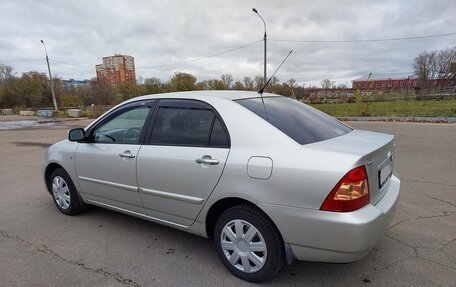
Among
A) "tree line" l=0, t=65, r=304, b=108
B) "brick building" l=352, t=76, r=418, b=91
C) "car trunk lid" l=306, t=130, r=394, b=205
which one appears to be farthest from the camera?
"tree line" l=0, t=65, r=304, b=108

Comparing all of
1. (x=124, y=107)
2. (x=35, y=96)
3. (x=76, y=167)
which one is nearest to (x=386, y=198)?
(x=124, y=107)

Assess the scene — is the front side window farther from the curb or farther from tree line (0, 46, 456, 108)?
tree line (0, 46, 456, 108)

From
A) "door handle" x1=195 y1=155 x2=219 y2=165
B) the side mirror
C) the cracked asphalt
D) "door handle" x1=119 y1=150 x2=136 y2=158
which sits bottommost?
the cracked asphalt

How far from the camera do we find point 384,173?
2719mm

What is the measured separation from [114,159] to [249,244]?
176 cm

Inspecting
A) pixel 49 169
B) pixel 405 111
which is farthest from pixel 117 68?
pixel 49 169

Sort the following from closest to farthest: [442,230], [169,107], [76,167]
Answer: [169,107]
[442,230]
[76,167]

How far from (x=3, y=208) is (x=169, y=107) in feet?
10.8

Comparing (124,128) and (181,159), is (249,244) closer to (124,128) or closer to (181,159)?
(181,159)

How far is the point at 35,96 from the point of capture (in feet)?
198

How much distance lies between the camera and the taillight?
2.22m

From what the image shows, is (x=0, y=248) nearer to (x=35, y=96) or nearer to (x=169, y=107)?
(x=169, y=107)

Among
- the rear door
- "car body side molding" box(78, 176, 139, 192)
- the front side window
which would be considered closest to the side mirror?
the front side window

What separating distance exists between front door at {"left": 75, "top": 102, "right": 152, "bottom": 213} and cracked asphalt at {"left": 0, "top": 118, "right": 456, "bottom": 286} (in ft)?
1.45
